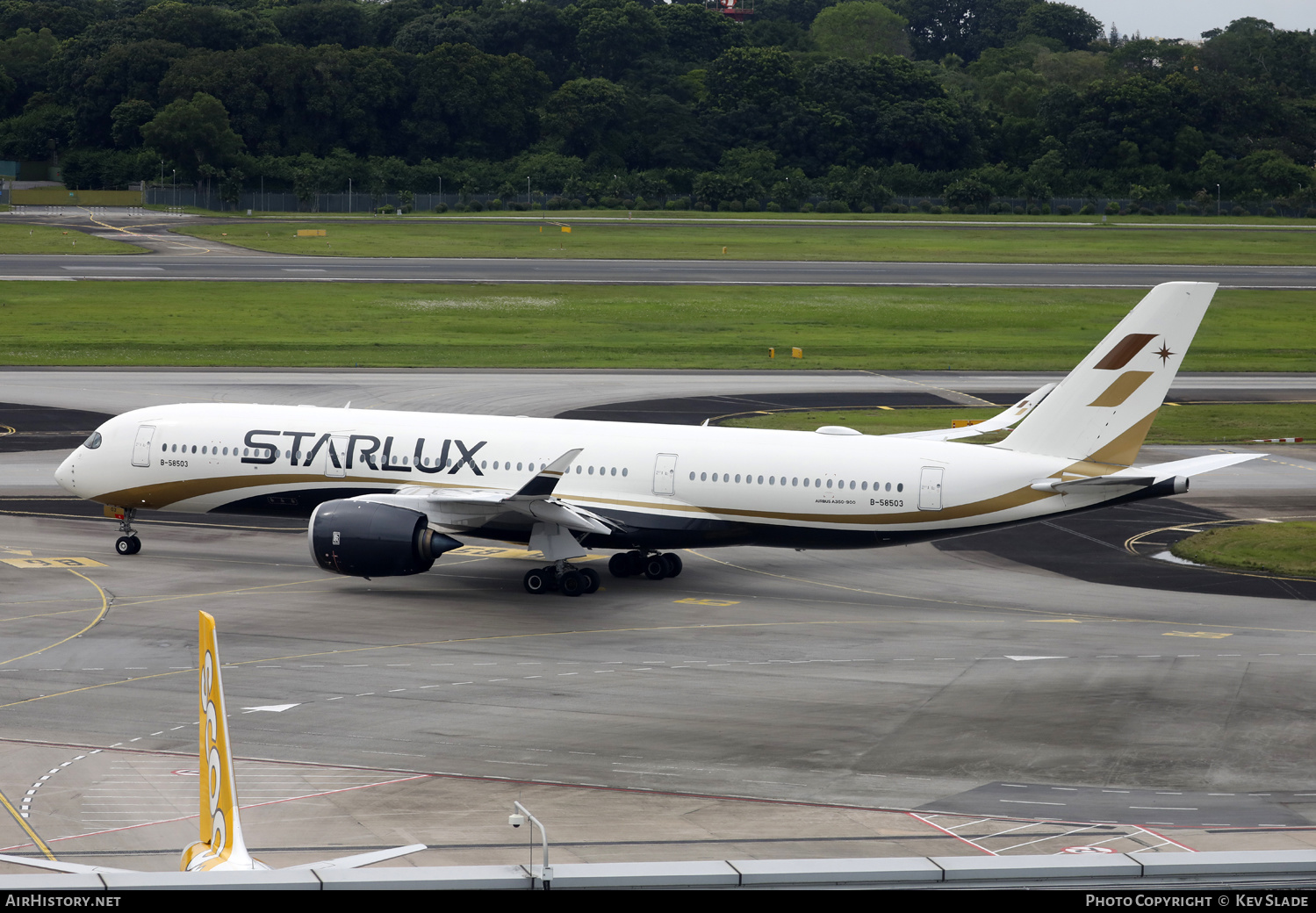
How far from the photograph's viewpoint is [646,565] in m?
41.3

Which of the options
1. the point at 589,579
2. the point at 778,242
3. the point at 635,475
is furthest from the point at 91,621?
the point at 778,242

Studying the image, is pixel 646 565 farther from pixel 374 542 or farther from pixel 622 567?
pixel 374 542

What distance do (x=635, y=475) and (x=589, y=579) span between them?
3254 millimetres

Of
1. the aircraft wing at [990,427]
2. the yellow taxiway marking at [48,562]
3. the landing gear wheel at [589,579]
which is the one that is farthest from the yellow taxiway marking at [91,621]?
the aircraft wing at [990,427]

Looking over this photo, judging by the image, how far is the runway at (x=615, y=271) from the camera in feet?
387

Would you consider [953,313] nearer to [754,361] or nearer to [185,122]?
[754,361]

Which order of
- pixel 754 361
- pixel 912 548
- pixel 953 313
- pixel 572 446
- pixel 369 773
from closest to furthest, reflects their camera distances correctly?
pixel 369 773 < pixel 572 446 < pixel 912 548 < pixel 754 361 < pixel 953 313

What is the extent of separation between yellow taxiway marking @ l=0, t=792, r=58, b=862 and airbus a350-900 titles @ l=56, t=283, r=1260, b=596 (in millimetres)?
14805

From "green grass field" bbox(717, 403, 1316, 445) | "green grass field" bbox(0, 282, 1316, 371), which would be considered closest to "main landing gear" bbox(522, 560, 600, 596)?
"green grass field" bbox(717, 403, 1316, 445)

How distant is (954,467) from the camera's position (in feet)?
124

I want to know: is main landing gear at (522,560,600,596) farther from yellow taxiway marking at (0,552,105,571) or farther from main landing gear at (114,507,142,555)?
yellow taxiway marking at (0,552,105,571)

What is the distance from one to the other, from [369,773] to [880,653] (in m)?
13.6

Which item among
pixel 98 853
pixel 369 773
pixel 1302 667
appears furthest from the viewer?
pixel 1302 667

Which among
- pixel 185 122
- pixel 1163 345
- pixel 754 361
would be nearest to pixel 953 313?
pixel 754 361
